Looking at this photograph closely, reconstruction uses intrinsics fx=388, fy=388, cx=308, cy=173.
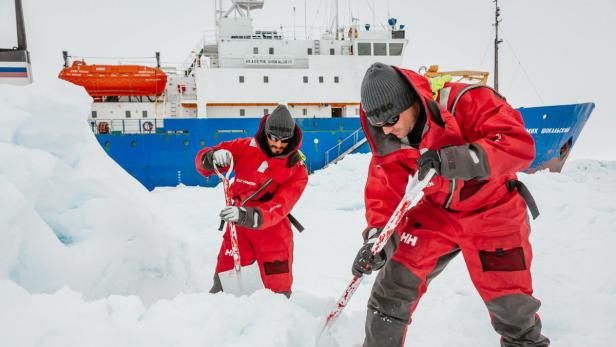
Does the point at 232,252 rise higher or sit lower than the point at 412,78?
lower

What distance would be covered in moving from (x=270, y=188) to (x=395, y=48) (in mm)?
13125

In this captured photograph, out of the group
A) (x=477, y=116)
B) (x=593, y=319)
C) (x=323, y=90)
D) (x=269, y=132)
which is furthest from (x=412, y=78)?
(x=323, y=90)

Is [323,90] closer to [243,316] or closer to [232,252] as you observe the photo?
[232,252]

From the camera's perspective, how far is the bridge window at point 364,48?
1450 cm

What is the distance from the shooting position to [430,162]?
1584 mm

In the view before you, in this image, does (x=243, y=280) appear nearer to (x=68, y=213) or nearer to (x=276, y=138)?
(x=276, y=138)

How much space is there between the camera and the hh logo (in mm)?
2037

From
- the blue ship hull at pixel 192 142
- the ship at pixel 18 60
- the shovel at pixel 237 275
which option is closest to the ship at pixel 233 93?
the blue ship hull at pixel 192 142

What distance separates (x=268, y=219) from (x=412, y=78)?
139cm

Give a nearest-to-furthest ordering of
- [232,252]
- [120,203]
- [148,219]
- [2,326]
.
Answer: [2,326] → [232,252] → [120,203] → [148,219]

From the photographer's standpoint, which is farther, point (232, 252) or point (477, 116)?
point (232, 252)

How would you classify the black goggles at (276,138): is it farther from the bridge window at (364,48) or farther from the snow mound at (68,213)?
the bridge window at (364,48)

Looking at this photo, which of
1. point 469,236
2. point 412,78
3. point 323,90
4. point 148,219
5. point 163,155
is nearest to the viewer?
point 412,78

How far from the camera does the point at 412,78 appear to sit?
5.66 ft
